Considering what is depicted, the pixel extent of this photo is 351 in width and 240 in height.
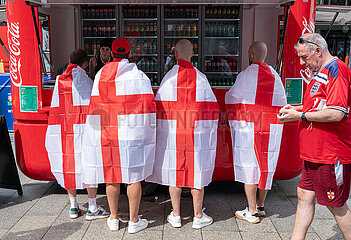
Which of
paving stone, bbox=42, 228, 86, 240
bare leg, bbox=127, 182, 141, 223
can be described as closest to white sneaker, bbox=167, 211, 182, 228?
bare leg, bbox=127, 182, 141, 223

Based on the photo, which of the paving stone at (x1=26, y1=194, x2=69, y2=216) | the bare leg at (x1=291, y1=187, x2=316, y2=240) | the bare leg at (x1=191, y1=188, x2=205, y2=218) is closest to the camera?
the bare leg at (x1=291, y1=187, x2=316, y2=240)

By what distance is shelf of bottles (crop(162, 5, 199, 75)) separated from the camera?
6805mm

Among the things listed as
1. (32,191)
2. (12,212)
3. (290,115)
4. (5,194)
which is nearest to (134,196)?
(12,212)

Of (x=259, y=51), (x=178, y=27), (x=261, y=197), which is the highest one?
(x=178, y=27)

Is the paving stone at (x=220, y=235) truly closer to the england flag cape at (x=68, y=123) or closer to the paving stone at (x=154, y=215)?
the paving stone at (x=154, y=215)

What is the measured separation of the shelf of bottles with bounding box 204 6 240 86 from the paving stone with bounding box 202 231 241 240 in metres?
4.03

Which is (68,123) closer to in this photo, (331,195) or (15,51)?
(15,51)

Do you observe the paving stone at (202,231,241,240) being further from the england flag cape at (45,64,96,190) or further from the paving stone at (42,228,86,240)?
the england flag cape at (45,64,96,190)

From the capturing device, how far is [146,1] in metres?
3.29

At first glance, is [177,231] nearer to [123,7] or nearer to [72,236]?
[72,236]

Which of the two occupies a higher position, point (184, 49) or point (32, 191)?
point (184, 49)

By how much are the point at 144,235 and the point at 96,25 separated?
4.89 m

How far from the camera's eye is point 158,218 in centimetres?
344

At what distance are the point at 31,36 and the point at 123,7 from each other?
141 inches
